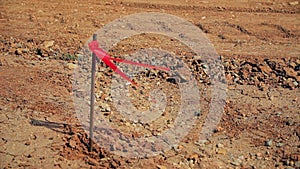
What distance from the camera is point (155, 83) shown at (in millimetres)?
4688

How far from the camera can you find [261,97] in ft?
15.0

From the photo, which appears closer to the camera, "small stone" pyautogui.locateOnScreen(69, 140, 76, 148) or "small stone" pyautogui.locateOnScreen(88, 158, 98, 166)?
"small stone" pyautogui.locateOnScreen(88, 158, 98, 166)

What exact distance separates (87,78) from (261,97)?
178 cm

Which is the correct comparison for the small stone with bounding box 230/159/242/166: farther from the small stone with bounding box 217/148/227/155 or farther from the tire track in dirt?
the tire track in dirt

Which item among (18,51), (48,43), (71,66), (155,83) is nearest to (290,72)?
(155,83)

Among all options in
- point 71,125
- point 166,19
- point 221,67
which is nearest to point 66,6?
point 166,19

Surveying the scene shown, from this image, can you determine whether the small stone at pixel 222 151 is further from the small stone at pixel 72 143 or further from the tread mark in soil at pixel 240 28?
the tread mark in soil at pixel 240 28

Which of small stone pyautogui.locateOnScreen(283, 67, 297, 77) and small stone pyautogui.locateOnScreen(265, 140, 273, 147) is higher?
small stone pyautogui.locateOnScreen(283, 67, 297, 77)

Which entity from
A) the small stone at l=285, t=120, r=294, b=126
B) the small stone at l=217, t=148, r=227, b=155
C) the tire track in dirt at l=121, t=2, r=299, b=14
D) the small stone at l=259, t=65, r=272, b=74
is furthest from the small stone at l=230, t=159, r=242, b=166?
the tire track in dirt at l=121, t=2, r=299, b=14

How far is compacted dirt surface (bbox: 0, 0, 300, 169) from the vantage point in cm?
365

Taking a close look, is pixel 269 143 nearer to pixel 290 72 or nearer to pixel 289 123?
pixel 289 123

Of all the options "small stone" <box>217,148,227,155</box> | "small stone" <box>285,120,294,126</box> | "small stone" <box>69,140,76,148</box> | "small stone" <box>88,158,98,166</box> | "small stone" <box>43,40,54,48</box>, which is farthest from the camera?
"small stone" <box>43,40,54,48</box>

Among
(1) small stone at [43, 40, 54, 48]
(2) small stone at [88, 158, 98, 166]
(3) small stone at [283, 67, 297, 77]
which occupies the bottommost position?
(2) small stone at [88, 158, 98, 166]

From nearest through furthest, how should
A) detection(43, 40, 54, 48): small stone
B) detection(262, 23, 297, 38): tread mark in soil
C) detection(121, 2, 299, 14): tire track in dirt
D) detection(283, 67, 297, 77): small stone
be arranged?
1. detection(283, 67, 297, 77): small stone
2. detection(43, 40, 54, 48): small stone
3. detection(262, 23, 297, 38): tread mark in soil
4. detection(121, 2, 299, 14): tire track in dirt
